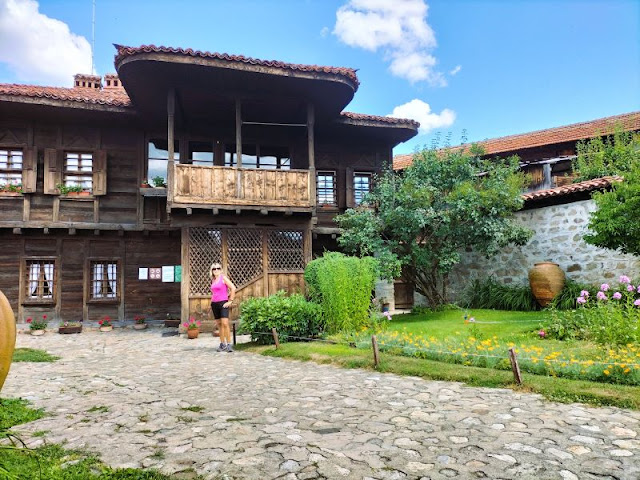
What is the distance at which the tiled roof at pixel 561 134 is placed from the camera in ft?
57.8

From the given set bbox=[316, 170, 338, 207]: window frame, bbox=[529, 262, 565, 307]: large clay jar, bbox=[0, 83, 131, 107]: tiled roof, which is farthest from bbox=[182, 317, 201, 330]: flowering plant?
bbox=[529, 262, 565, 307]: large clay jar

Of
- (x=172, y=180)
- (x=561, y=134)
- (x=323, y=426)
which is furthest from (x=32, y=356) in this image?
(x=561, y=134)

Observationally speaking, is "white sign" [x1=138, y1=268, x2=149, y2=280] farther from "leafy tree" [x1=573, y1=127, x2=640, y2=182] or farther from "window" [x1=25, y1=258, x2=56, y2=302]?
"leafy tree" [x1=573, y1=127, x2=640, y2=182]

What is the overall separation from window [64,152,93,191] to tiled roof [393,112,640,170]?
11640 mm

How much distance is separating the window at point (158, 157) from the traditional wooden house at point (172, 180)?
40 millimetres

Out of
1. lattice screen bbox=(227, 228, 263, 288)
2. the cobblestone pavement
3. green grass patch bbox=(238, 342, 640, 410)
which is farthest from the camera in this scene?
lattice screen bbox=(227, 228, 263, 288)

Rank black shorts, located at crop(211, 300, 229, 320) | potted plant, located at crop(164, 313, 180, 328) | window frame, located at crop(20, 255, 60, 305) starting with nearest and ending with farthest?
black shorts, located at crop(211, 300, 229, 320), window frame, located at crop(20, 255, 60, 305), potted plant, located at crop(164, 313, 180, 328)

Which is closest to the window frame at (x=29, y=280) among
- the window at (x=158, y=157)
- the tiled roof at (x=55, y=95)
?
the window at (x=158, y=157)

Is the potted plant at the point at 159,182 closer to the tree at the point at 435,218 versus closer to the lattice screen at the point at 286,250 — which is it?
the lattice screen at the point at 286,250

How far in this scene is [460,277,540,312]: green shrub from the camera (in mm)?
11539

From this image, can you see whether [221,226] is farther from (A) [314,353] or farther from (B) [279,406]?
(B) [279,406]

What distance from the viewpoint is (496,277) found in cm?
1305

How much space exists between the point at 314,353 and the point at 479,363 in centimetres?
259

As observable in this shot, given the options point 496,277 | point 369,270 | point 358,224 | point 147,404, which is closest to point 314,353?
point 369,270
